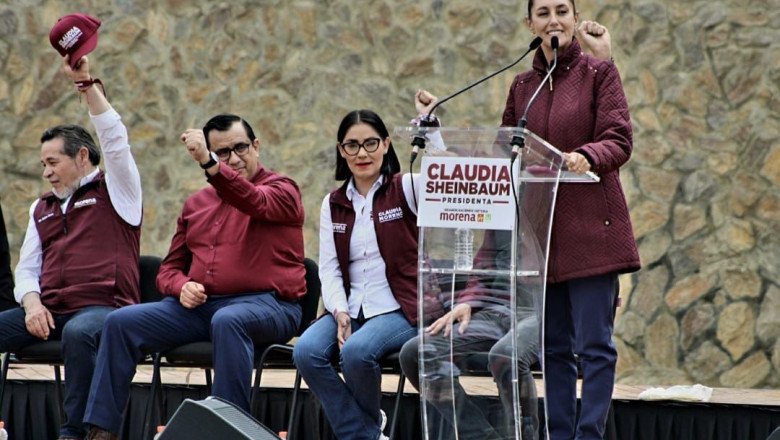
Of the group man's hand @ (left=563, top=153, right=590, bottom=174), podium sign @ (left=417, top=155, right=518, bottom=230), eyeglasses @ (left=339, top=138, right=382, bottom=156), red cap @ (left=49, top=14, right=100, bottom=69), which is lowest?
podium sign @ (left=417, top=155, right=518, bottom=230)

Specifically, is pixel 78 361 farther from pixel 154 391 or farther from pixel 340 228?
pixel 340 228

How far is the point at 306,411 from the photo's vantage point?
15.9 feet

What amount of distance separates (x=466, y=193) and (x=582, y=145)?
530 mm

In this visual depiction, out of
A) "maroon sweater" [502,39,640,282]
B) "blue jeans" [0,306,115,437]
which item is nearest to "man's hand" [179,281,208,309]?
"blue jeans" [0,306,115,437]

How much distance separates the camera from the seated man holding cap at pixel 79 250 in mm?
4383

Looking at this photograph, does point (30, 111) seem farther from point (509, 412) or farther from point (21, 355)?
point (509, 412)

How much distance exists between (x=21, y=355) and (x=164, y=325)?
711mm

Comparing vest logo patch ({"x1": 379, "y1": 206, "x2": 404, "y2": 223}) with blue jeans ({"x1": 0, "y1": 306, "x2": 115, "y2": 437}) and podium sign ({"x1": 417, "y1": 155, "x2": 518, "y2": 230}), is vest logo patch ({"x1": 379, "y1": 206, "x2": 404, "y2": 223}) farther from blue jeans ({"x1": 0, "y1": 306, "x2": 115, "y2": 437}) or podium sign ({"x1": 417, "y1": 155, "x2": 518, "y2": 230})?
blue jeans ({"x1": 0, "y1": 306, "x2": 115, "y2": 437})

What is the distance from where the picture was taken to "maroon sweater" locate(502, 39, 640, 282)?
11.3 feet

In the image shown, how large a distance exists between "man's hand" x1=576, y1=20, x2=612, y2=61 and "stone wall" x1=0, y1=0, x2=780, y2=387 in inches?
113

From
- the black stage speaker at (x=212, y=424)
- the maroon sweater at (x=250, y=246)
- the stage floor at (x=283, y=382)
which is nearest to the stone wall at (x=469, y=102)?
the stage floor at (x=283, y=382)

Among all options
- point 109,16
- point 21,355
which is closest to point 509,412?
point 21,355

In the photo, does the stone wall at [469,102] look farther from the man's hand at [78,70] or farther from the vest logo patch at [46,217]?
the man's hand at [78,70]

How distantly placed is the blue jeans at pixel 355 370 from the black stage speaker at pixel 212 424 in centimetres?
131
